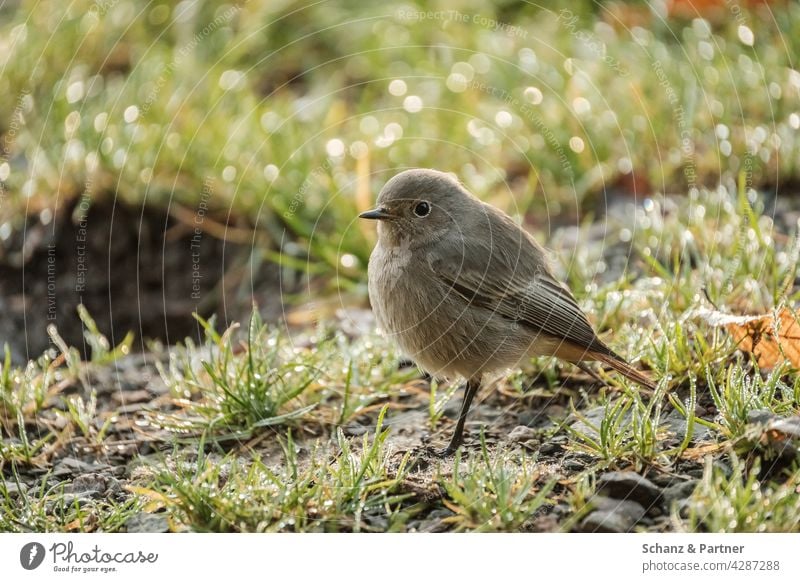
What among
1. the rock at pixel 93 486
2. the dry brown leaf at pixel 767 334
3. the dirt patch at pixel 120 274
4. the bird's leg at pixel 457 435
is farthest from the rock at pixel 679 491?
the dirt patch at pixel 120 274

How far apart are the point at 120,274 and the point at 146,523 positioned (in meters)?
2.61

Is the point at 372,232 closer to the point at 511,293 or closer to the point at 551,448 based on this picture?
the point at 511,293

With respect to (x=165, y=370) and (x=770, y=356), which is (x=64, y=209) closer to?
(x=165, y=370)

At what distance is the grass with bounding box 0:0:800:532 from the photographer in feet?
10.5

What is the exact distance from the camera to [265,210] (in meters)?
5.47

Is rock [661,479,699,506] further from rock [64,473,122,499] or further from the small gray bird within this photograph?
rock [64,473,122,499]

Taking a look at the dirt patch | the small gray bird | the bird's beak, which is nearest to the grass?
the dirt patch

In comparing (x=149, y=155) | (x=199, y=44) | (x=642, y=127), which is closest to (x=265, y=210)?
(x=149, y=155)

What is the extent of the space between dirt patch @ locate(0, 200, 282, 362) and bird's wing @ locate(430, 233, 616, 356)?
5.76 ft

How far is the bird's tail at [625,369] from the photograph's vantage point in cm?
362

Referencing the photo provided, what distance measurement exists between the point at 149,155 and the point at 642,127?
2.93 m

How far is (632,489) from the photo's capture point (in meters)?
3.07

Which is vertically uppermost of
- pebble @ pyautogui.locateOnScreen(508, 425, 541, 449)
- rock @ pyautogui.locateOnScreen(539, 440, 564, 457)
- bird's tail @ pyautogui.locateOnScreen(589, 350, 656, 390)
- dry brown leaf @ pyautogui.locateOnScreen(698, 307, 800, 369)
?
dry brown leaf @ pyautogui.locateOnScreen(698, 307, 800, 369)

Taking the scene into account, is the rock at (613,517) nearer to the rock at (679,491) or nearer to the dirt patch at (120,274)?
the rock at (679,491)
